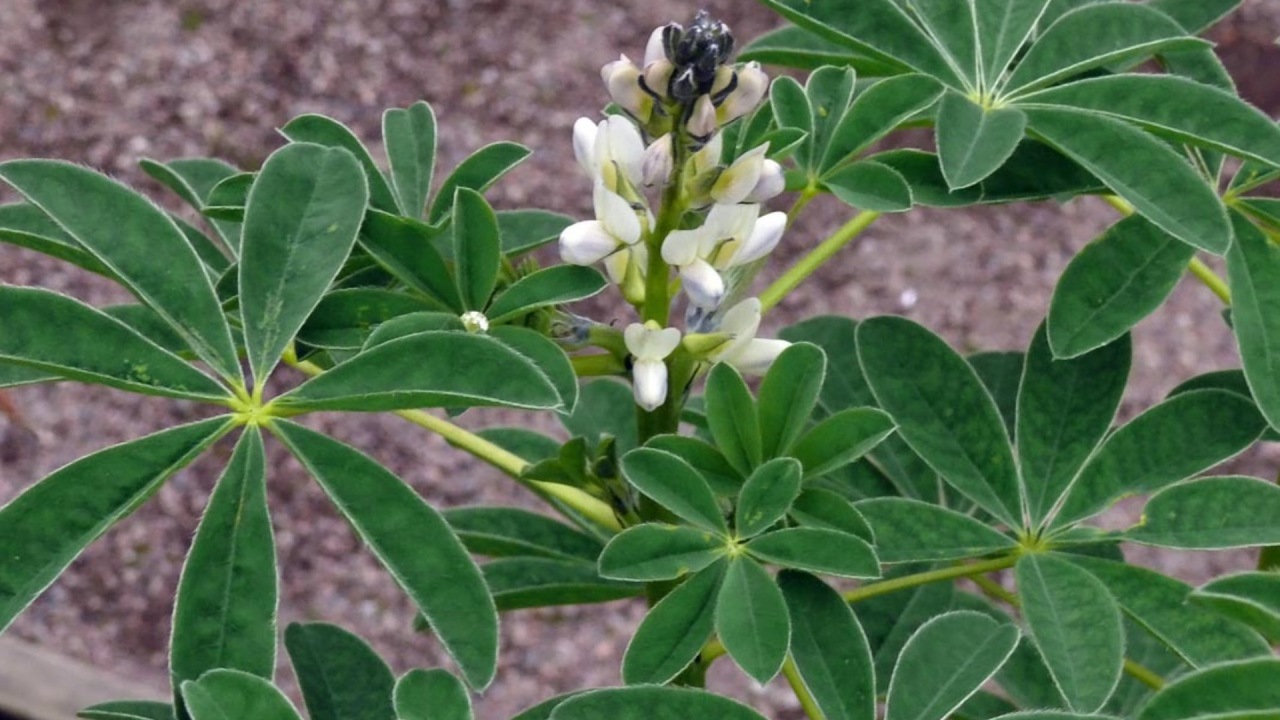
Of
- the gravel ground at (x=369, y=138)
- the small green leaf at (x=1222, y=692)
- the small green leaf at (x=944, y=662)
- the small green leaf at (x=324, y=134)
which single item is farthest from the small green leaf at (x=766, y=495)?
the gravel ground at (x=369, y=138)

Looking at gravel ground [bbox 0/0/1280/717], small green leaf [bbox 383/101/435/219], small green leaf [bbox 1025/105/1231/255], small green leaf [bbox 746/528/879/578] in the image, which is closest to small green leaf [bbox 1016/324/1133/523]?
small green leaf [bbox 1025/105/1231/255]

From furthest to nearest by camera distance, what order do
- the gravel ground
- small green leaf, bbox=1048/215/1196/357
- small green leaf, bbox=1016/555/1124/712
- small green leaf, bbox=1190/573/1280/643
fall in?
the gravel ground < small green leaf, bbox=1048/215/1196/357 < small green leaf, bbox=1016/555/1124/712 < small green leaf, bbox=1190/573/1280/643

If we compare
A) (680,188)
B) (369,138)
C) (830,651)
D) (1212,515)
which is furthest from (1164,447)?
(369,138)

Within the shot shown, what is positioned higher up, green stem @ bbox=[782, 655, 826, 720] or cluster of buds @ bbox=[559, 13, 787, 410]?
cluster of buds @ bbox=[559, 13, 787, 410]

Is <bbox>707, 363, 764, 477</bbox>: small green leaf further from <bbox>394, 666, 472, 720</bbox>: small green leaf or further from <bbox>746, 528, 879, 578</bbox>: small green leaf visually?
<bbox>394, 666, 472, 720</bbox>: small green leaf

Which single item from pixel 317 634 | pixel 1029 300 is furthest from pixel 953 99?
pixel 1029 300
